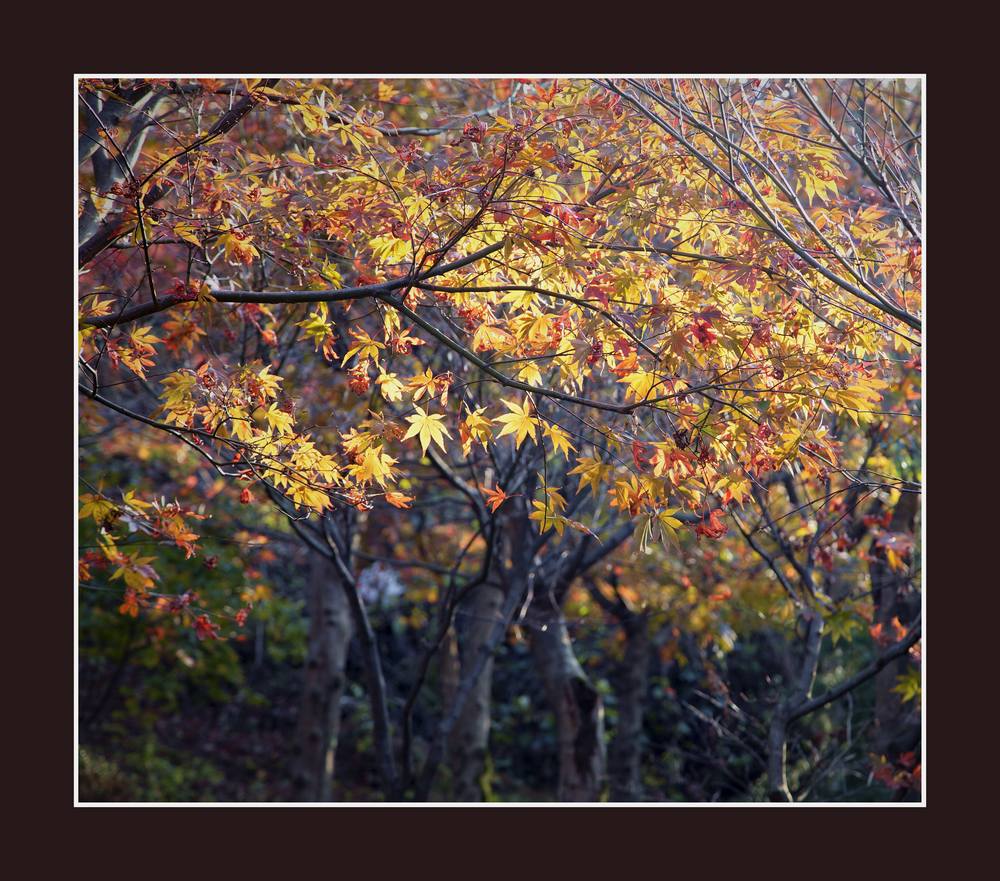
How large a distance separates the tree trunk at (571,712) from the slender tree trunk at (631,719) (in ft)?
1.88

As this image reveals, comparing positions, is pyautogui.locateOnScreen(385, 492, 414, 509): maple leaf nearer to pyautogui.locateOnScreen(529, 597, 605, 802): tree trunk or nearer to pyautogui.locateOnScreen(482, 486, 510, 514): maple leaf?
pyautogui.locateOnScreen(482, 486, 510, 514): maple leaf

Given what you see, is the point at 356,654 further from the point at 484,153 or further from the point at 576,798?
the point at 484,153

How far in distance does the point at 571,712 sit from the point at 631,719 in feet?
2.68

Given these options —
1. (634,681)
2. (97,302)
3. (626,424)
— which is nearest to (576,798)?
(634,681)

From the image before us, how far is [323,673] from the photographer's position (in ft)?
19.6

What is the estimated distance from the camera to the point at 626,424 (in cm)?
300

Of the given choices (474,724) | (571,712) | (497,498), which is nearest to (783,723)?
(571,712)

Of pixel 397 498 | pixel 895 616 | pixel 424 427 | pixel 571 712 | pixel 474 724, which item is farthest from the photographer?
pixel 474 724

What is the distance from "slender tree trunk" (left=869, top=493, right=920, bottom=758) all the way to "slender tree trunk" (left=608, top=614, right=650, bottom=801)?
1.41 m

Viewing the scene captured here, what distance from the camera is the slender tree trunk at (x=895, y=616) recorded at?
14.9ft

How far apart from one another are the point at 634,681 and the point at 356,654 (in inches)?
119

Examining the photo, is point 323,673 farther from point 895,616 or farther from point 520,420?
point 520,420

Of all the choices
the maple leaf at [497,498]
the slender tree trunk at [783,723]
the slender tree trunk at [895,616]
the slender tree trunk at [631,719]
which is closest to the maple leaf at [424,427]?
the maple leaf at [497,498]

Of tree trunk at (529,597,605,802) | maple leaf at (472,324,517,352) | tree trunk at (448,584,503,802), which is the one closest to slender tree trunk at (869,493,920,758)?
tree trunk at (529,597,605,802)
